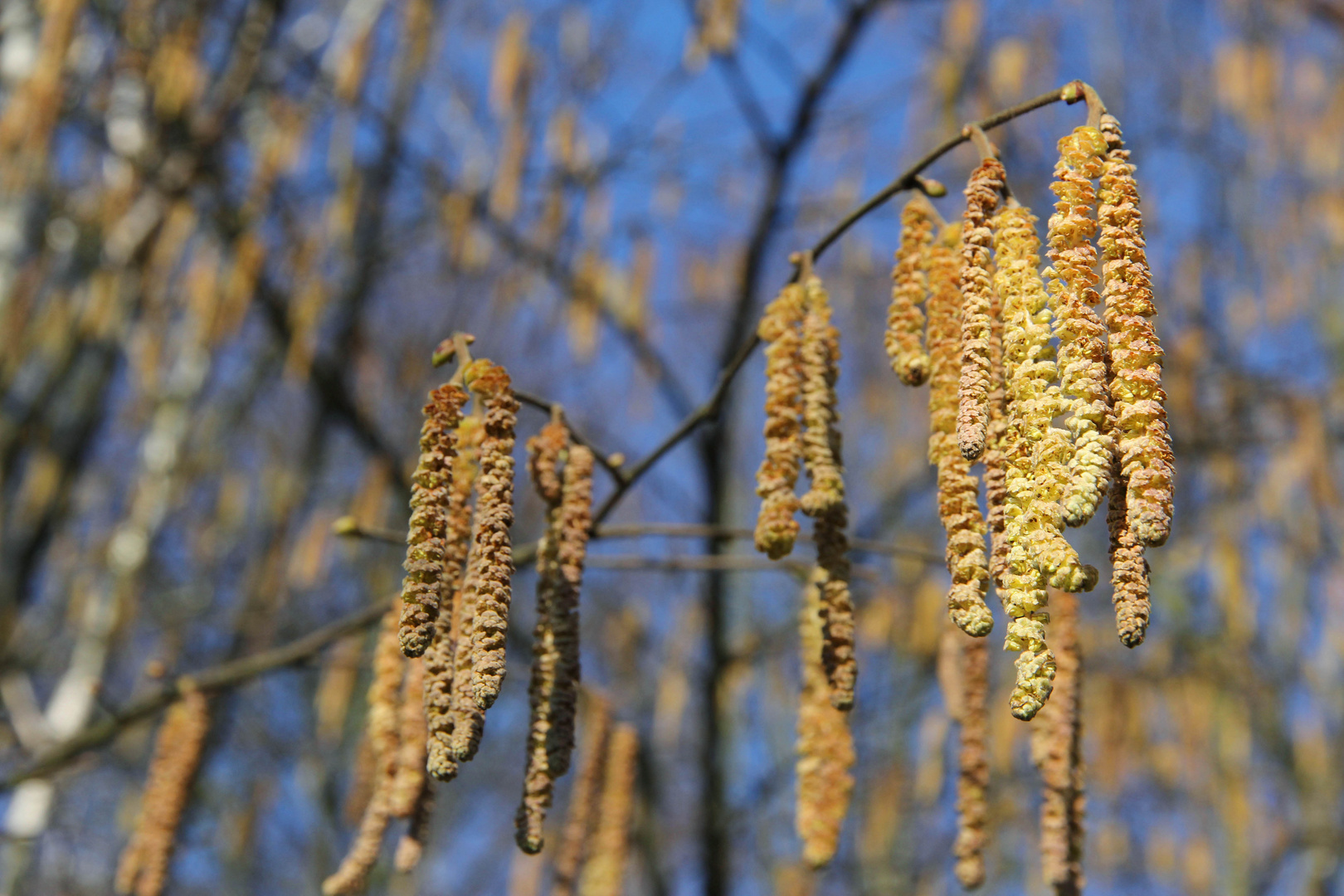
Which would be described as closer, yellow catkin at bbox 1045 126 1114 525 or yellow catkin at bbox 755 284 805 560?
yellow catkin at bbox 1045 126 1114 525

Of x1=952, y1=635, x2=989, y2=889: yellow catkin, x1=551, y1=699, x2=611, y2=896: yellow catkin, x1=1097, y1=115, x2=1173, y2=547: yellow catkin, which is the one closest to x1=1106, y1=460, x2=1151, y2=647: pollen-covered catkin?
x1=1097, y1=115, x2=1173, y2=547: yellow catkin

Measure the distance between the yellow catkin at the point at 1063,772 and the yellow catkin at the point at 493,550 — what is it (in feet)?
2.77

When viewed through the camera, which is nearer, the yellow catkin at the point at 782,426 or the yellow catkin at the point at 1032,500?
the yellow catkin at the point at 1032,500

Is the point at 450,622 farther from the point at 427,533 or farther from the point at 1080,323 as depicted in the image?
the point at 1080,323

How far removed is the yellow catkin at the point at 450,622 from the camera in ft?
3.23

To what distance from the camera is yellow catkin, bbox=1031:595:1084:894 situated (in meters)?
1.51

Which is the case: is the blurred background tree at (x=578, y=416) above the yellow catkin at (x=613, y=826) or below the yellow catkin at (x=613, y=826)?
above

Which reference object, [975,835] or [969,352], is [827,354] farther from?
[975,835]

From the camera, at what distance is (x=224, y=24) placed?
487 cm

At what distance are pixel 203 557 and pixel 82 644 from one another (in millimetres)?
1940

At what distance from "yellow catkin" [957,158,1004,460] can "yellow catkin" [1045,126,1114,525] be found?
0.06 m

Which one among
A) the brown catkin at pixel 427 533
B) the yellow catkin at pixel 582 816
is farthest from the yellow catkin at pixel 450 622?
the yellow catkin at pixel 582 816

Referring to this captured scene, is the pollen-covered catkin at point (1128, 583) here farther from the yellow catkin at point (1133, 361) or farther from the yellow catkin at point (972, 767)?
the yellow catkin at point (972, 767)

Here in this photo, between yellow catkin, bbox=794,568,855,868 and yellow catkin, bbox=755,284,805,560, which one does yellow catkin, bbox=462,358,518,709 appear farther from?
yellow catkin, bbox=794,568,855,868
